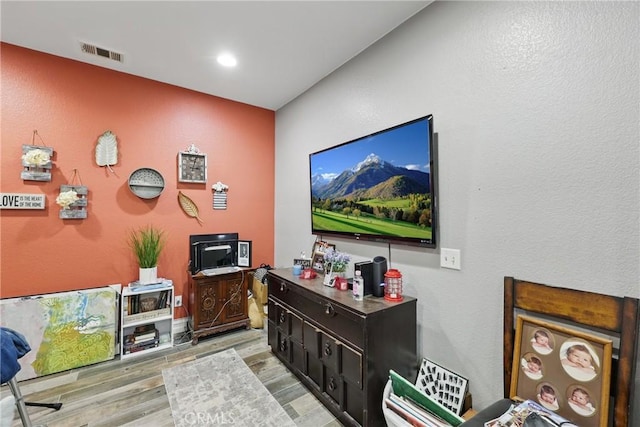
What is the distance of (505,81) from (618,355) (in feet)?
4.46

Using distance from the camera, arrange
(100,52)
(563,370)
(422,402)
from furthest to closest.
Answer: (100,52) → (422,402) → (563,370)

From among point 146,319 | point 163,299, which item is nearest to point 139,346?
point 146,319

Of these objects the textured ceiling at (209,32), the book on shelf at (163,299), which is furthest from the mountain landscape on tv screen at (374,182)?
the book on shelf at (163,299)

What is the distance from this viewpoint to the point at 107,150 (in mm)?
2744

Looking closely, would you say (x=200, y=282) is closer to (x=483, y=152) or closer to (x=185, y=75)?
(x=185, y=75)

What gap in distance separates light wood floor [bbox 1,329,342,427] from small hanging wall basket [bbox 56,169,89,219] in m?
1.38

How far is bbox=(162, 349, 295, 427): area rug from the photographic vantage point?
1.81 m

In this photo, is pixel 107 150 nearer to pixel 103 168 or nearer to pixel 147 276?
pixel 103 168

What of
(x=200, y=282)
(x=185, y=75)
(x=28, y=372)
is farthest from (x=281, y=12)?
(x=28, y=372)

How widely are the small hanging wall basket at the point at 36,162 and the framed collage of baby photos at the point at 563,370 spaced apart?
369 cm

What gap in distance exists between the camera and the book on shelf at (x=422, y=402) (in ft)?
4.30

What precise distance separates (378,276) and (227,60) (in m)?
2.36

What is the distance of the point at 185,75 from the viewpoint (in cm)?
285

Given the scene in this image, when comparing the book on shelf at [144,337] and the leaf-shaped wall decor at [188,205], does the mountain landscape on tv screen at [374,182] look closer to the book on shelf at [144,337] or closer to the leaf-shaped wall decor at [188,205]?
the leaf-shaped wall decor at [188,205]
